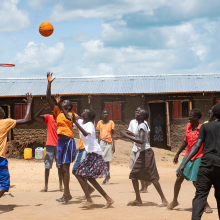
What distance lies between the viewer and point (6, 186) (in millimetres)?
5223

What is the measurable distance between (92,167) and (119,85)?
13.2 m

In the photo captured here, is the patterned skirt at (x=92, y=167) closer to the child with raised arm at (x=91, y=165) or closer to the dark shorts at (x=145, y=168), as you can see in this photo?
the child with raised arm at (x=91, y=165)

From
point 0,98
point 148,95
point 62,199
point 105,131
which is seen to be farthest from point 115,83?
point 62,199

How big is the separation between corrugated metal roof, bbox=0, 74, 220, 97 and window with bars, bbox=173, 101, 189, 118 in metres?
0.73

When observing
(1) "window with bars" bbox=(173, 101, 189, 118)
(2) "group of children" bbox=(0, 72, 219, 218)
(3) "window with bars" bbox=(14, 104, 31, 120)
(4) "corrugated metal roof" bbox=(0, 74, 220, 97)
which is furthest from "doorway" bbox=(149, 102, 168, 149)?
(2) "group of children" bbox=(0, 72, 219, 218)

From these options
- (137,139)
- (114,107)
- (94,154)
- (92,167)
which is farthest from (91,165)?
(114,107)

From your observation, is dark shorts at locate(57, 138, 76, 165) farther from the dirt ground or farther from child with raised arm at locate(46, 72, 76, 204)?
the dirt ground

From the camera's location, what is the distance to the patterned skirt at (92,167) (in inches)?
214

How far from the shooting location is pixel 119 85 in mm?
18422

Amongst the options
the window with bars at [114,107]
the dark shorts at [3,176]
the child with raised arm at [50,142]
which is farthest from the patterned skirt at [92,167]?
the window with bars at [114,107]

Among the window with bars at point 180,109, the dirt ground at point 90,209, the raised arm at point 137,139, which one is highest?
the window with bars at point 180,109

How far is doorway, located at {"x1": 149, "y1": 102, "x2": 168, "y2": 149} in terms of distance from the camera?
17.5m

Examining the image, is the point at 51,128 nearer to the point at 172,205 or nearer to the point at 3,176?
the point at 3,176

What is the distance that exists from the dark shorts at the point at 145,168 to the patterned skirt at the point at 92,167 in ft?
1.85
